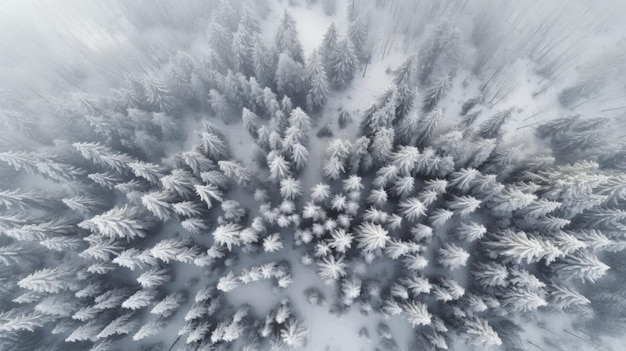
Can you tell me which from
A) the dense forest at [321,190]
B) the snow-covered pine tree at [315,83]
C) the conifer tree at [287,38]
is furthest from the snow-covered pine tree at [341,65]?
the conifer tree at [287,38]

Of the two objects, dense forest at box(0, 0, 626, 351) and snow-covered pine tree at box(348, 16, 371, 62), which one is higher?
snow-covered pine tree at box(348, 16, 371, 62)

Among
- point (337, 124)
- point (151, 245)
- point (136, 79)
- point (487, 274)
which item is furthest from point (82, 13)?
point (487, 274)

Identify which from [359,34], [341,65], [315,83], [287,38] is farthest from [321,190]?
[359,34]

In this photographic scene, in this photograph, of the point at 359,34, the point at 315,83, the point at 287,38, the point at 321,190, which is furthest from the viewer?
the point at 359,34

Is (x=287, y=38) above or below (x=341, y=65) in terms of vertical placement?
above

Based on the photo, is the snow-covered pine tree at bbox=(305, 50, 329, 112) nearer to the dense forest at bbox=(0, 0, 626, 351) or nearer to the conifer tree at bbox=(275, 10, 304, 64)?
the dense forest at bbox=(0, 0, 626, 351)

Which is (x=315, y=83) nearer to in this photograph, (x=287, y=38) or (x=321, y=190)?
(x=287, y=38)

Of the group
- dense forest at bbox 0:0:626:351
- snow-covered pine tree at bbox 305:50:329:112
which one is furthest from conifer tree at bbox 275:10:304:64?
snow-covered pine tree at bbox 305:50:329:112

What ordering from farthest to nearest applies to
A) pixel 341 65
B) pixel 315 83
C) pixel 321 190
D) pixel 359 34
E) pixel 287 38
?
pixel 359 34 → pixel 341 65 → pixel 287 38 → pixel 315 83 → pixel 321 190
